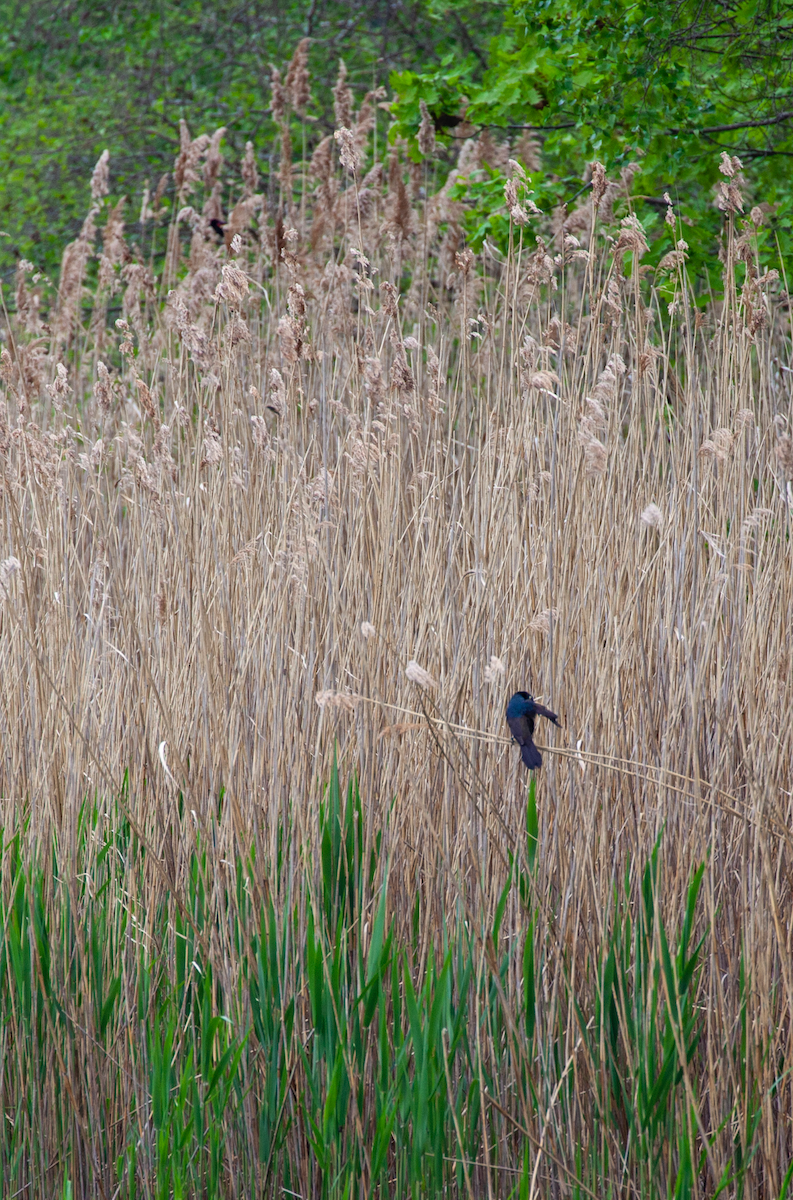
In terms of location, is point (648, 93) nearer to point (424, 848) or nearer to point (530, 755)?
point (424, 848)

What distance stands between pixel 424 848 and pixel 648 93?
269 centimetres

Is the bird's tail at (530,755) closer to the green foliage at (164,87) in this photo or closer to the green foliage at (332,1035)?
the green foliage at (332,1035)

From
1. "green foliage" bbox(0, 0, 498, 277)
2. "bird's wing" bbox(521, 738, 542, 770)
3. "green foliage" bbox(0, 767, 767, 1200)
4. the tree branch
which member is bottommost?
"green foliage" bbox(0, 767, 767, 1200)

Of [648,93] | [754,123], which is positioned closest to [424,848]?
[648,93]

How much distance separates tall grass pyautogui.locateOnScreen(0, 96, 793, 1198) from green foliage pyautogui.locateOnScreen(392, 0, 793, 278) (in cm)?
149

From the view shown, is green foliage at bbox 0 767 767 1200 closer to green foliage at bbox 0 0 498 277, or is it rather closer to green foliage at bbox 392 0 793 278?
green foliage at bbox 392 0 793 278

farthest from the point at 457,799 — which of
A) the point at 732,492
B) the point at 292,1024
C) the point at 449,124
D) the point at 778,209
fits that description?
the point at 449,124

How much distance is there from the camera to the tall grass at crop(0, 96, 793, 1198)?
1502 millimetres

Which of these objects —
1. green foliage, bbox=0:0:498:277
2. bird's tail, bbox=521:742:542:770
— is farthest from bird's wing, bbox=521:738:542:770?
green foliage, bbox=0:0:498:277

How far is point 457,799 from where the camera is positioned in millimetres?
1795

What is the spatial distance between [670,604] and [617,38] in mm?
2397

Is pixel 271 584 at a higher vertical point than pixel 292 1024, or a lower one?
higher

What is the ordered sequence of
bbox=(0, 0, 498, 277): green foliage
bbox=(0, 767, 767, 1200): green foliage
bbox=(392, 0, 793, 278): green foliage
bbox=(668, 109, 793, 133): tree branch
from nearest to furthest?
bbox=(0, 767, 767, 1200): green foliage < bbox=(392, 0, 793, 278): green foliage < bbox=(668, 109, 793, 133): tree branch < bbox=(0, 0, 498, 277): green foliage

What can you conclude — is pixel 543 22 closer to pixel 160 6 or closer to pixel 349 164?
pixel 349 164
